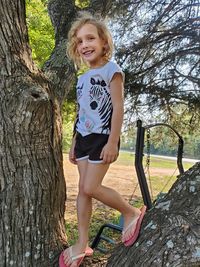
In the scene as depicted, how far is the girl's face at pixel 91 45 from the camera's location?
198cm

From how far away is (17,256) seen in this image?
1.78 metres

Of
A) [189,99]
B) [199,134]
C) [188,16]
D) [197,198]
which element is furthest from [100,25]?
[199,134]

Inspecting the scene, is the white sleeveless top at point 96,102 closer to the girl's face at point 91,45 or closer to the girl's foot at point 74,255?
the girl's face at point 91,45

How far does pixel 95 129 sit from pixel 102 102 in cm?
13

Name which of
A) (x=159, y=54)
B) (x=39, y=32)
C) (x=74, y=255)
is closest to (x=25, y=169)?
(x=74, y=255)

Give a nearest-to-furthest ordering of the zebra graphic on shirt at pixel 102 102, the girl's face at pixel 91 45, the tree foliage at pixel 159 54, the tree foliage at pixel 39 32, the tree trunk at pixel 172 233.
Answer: the tree trunk at pixel 172 233 < the zebra graphic on shirt at pixel 102 102 < the girl's face at pixel 91 45 < the tree foliage at pixel 159 54 < the tree foliage at pixel 39 32

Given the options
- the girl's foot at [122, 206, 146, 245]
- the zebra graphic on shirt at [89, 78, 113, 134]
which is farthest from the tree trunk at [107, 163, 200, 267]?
the zebra graphic on shirt at [89, 78, 113, 134]

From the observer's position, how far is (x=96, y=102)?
1.92 m

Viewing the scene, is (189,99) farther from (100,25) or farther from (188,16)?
(100,25)

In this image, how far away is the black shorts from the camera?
72.4 inches

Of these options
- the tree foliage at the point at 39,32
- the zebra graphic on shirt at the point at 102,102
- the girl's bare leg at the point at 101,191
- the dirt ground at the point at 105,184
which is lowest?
the dirt ground at the point at 105,184

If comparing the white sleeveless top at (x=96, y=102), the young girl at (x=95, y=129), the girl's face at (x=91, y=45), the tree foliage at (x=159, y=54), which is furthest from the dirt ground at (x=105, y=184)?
the tree foliage at (x=159, y=54)

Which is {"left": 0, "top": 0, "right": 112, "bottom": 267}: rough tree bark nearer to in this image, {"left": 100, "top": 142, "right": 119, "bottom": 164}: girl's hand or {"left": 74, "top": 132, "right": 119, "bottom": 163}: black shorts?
{"left": 74, "top": 132, "right": 119, "bottom": 163}: black shorts

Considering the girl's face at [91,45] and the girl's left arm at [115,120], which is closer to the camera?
the girl's left arm at [115,120]
